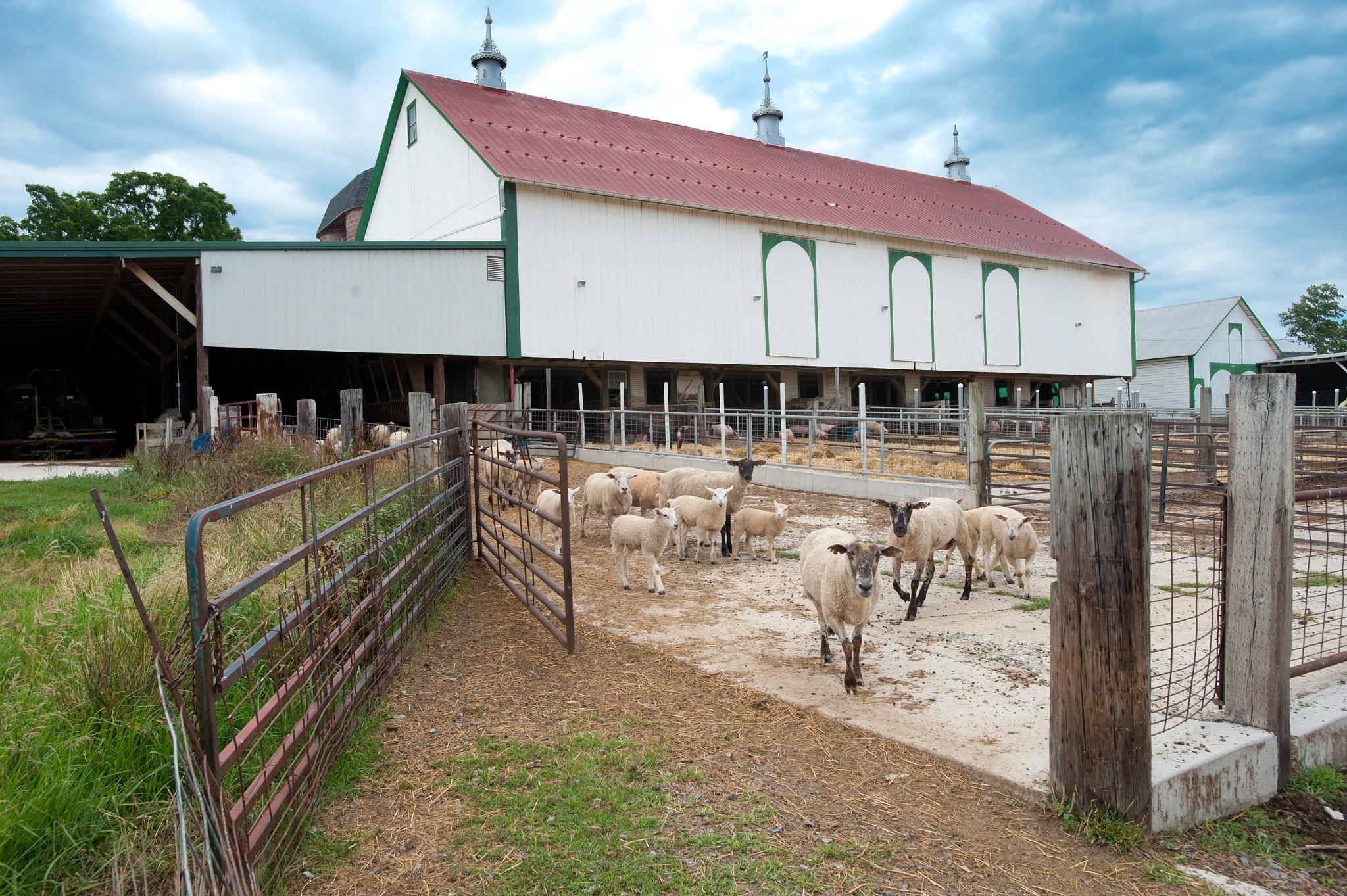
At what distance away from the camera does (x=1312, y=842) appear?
3.67m

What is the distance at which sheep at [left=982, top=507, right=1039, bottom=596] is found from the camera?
7.41m

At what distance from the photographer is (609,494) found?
378 inches

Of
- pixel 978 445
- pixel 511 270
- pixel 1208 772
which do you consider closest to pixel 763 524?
pixel 978 445

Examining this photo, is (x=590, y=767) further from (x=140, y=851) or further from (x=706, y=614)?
(x=706, y=614)

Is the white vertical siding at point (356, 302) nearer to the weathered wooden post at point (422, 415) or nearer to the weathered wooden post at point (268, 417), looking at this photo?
the weathered wooden post at point (268, 417)

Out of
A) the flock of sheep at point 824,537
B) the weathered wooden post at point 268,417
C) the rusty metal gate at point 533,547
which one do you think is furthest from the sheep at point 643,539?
the weathered wooden post at point 268,417

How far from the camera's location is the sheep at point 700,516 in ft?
29.3

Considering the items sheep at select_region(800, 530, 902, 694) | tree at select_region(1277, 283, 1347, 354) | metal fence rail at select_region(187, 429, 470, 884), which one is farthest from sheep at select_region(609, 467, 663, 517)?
tree at select_region(1277, 283, 1347, 354)

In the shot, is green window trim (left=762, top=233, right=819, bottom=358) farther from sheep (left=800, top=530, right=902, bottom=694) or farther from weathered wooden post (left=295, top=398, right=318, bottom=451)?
sheep (left=800, top=530, right=902, bottom=694)

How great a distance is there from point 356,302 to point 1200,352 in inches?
1782

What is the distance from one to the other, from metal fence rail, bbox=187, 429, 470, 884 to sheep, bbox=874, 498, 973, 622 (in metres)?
3.84

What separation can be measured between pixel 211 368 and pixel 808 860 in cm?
2855

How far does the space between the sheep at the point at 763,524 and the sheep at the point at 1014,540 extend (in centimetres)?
219

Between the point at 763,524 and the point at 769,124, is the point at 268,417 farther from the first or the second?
the point at 769,124
